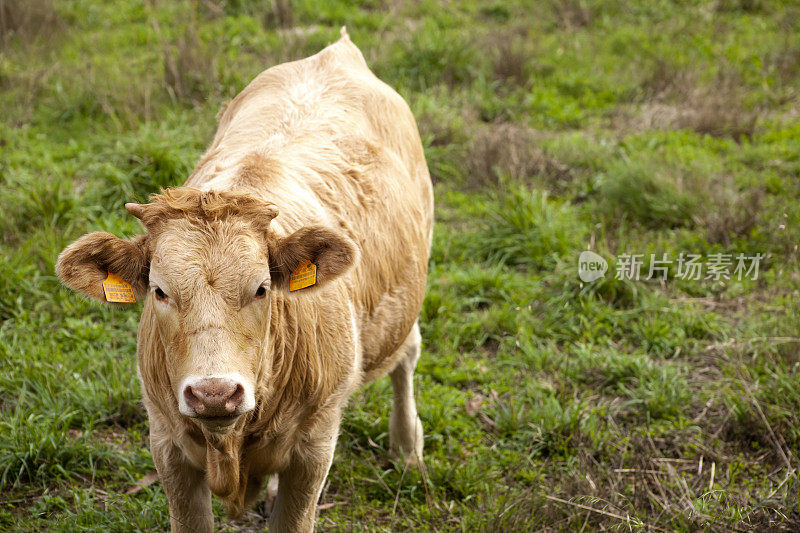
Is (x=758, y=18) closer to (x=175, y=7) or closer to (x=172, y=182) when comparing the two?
(x=175, y=7)

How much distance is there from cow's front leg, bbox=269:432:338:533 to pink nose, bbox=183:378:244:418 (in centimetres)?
84

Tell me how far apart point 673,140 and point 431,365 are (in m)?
3.87

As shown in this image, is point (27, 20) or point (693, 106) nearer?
point (693, 106)

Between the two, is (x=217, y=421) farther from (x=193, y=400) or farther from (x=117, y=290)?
(x=117, y=290)

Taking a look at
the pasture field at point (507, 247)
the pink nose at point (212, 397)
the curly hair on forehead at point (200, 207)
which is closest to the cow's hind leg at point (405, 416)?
the pasture field at point (507, 247)

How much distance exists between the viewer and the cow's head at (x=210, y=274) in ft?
8.14

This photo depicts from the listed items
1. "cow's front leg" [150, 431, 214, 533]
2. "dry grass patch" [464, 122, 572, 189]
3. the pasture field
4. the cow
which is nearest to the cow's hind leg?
the cow

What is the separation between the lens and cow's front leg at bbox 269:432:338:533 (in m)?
3.22

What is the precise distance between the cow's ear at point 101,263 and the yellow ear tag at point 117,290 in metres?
0.01

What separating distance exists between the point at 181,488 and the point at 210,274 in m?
1.07

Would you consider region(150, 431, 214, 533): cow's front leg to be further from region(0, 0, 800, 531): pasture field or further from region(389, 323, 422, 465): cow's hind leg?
region(389, 323, 422, 465): cow's hind leg

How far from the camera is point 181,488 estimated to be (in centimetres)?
317

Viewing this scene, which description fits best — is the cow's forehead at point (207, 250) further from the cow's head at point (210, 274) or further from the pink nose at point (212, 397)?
the pink nose at point (212, 397)

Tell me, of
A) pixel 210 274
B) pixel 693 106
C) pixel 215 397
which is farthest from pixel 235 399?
pixel 693 106
